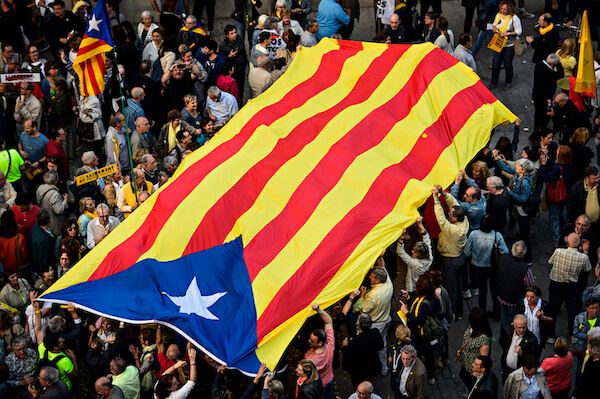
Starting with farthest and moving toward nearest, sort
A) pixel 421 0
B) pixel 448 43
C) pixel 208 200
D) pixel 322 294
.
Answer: pixel 421 0
pixel 448 43
pixel 208 200
pixel 322 294

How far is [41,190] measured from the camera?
1249 cm

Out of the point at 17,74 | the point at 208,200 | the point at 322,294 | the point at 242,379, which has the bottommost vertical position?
the point at 242,379

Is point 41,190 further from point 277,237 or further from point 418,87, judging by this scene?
point 418,87

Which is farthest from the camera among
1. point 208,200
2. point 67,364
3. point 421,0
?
point 421,0

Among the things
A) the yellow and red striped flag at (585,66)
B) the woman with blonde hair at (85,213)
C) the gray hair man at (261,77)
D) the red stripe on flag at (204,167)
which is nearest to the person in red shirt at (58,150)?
the woman with blonde hair at (85,213)

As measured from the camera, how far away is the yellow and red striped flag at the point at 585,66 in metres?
13.4

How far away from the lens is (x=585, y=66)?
1350 centimetres

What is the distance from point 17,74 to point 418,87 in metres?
5.95

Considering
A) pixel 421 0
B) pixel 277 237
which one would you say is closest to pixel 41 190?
pixel 277 237

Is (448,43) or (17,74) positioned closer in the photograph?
(17,74)

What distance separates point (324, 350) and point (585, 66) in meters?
6.59

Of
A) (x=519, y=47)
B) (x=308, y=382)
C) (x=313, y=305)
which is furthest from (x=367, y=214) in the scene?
(x=519, y=47)

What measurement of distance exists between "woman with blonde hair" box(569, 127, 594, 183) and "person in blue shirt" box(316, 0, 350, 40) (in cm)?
505

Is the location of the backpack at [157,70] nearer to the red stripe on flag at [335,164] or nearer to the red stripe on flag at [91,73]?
the red stripe on flag at [91,73]
